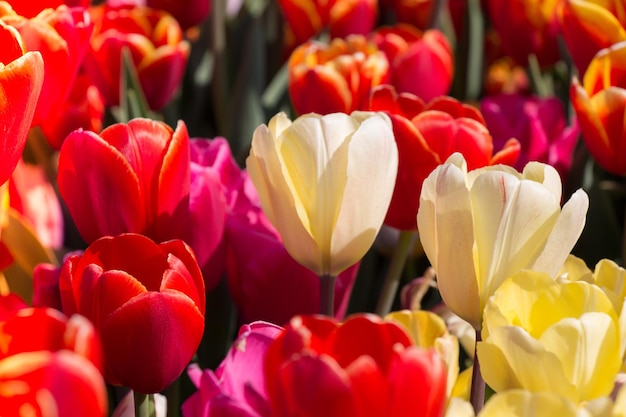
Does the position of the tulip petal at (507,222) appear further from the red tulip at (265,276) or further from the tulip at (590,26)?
the tulip at (590,26)

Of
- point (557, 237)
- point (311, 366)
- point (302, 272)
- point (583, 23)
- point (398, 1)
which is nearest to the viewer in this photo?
point (311, 366)

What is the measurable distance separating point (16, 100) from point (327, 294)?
0.16 meters

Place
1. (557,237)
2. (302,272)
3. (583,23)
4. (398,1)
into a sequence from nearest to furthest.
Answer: (557,237), (302,272), (583,23), (398,1)

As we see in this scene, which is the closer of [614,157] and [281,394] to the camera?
[281,394]

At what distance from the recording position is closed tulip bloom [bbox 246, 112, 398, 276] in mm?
396

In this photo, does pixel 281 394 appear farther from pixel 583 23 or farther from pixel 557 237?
pixel 583 23

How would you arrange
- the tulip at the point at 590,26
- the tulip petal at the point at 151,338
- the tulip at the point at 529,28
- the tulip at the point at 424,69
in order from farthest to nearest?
the tulip at the point at 529,28 → the tulip at the point at 424,69 → the tulip at the point at 590,26 → the tulip petal at the point at 151,338

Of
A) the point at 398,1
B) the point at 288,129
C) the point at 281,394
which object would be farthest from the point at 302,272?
the point at 398,1

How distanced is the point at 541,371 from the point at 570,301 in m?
0.04

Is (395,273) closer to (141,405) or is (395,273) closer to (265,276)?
(265,276)

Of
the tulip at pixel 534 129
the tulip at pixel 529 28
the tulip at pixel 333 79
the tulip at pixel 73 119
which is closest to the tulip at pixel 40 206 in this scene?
the tulip at pixel 73 119

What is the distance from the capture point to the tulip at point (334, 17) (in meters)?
0.88

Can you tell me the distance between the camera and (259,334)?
13.2 inches

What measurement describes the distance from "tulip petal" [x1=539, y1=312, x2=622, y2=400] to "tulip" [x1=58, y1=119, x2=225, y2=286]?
188 millimetres
